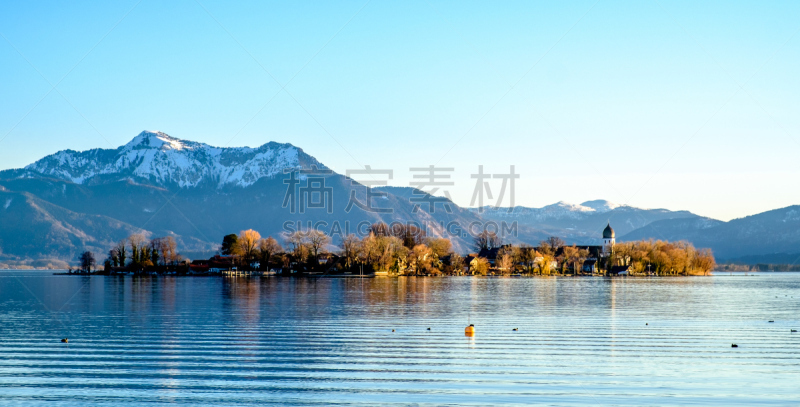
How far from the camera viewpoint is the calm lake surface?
925 inches

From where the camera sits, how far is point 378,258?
159 m

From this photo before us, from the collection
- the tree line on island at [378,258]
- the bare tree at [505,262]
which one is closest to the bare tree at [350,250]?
the tree line on island at [378,258]

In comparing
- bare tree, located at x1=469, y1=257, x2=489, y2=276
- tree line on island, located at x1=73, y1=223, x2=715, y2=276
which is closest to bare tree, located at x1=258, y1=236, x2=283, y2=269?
tree line on island, located at x1=73, y1=223, x2=715, y2=276

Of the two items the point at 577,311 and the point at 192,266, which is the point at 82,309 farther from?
the point at 192,266

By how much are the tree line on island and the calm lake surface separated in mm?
107440

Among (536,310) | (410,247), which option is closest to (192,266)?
(410,247)

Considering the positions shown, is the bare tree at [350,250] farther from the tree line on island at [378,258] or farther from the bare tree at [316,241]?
the bare tree at [316,241]

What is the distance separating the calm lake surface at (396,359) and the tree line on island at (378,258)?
107440 mm

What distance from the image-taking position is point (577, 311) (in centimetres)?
5731

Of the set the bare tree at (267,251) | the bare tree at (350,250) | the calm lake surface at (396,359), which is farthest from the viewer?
the bare tree at (267,251)

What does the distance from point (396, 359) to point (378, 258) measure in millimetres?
128397

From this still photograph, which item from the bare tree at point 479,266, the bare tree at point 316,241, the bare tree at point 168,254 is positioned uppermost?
the bare tree at point 316,241

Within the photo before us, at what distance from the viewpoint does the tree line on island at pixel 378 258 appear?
161913 mm

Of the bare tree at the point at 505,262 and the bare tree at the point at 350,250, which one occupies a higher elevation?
the bare tree at the point at 350,250
